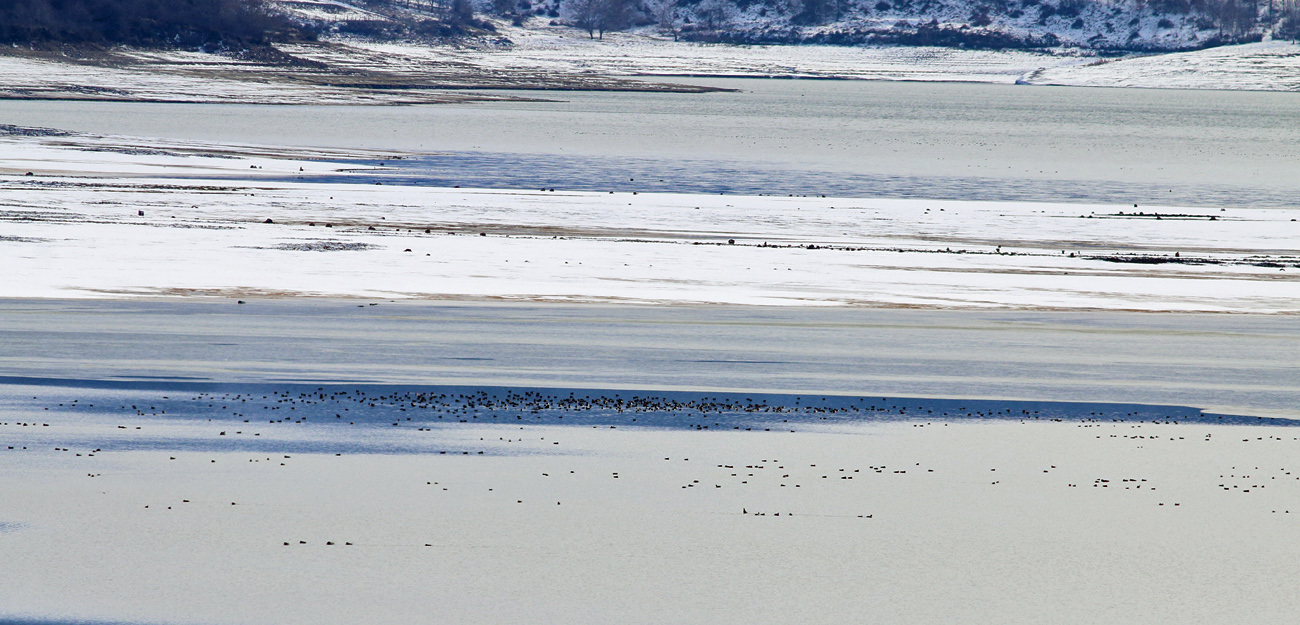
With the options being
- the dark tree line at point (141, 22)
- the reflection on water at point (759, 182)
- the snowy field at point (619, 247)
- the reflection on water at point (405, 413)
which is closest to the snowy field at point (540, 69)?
the dark tree line at point (141, 22)

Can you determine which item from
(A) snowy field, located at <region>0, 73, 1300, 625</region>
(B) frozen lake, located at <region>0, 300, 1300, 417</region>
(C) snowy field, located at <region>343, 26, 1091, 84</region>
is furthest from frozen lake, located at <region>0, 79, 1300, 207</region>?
(C) snowy field, located at <region>343, 26, 1091, 84</region>

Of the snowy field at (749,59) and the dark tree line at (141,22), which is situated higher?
the dark tree line at (141,22)

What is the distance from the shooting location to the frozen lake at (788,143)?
127ft

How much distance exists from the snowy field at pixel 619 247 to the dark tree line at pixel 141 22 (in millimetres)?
73208

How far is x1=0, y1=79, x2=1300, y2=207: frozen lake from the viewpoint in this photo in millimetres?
38594

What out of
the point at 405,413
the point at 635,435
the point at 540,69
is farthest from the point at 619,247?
the point at 540,69

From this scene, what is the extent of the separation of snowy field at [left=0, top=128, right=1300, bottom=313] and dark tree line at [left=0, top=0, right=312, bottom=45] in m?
73.2

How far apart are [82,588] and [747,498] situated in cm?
390

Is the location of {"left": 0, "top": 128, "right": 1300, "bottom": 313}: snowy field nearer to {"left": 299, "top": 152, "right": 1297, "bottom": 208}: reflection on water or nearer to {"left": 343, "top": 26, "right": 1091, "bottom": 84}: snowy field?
{"left": 299, "top": 152, "right": 1297, "bottom": 208}: reflection on water

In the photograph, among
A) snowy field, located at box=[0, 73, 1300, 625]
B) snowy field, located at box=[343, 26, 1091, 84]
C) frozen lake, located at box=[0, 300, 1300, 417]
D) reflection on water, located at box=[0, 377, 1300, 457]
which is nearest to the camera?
snowy field, located at box=[0, 73, 1300, 625]

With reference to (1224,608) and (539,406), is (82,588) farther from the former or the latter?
(1224,608)

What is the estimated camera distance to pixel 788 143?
6034cm

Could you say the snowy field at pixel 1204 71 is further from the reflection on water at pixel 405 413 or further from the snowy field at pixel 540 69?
the reflection on water at pixel 405 413

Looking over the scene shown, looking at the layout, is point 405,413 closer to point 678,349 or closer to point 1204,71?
point 678,349
